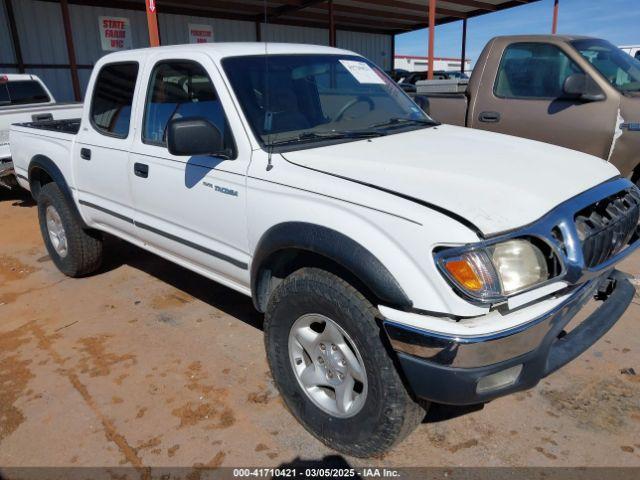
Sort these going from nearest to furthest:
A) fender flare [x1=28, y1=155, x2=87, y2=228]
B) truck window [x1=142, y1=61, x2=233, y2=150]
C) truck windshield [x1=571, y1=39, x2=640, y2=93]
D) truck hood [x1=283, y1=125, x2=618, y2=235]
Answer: truck hood [x1=283, y1=125, x2=618, y2=235], truck window [x1=142, y1=61, x2=233, y2=150], fender flare [x1=28, y1=155, x2=87, y2=228], truck windshield [x1=571, y1=39, x2=640, y2=93]

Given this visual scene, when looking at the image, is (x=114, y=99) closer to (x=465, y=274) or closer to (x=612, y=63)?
(x=465, y=274)

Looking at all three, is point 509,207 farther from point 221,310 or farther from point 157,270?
point 157,270

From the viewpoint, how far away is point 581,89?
4574mm

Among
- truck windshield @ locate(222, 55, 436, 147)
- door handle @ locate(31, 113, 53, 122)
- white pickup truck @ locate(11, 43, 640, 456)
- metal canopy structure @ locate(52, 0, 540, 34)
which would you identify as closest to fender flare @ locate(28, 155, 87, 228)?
white pickup truck @ locate(11, 43, 640, 456)

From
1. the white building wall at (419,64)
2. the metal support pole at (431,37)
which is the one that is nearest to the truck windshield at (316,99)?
the metal support pole at (431,37)

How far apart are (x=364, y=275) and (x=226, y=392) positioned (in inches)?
54.9

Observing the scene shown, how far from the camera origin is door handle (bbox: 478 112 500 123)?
5.12m

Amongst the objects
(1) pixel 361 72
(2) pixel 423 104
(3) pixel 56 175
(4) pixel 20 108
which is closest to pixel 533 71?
(2) pixel 423 104

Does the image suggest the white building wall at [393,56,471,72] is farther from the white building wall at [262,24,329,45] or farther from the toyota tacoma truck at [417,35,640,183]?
the toyota tacoma truck at [417,35,640,183]

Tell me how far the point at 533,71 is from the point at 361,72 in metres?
2.43

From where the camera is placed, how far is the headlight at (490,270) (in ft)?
6.15

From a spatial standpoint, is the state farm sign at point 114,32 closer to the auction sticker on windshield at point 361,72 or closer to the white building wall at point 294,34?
the white building wall at point 294,34

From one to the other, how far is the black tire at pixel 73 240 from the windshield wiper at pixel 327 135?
2405 mm

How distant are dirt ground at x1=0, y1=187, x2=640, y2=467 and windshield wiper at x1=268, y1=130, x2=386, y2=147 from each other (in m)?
1.39
